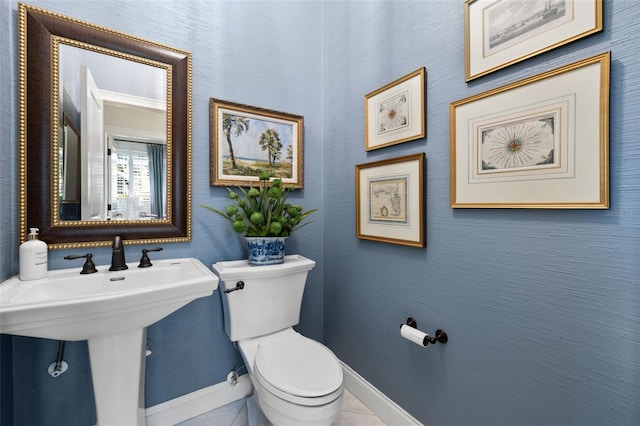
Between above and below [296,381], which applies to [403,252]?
above

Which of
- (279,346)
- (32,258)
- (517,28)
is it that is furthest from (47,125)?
(517,28)

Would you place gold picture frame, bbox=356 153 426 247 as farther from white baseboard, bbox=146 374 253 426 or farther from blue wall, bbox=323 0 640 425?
white baseboard, bbox=146 374 253 426

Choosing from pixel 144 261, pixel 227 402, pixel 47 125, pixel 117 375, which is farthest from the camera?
pixel 227 402

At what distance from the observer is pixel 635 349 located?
73 centimetres

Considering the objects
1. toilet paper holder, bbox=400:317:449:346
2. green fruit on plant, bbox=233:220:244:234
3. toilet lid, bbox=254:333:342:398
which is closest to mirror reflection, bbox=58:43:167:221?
green fruit on plant, bbox=233:220:244:234

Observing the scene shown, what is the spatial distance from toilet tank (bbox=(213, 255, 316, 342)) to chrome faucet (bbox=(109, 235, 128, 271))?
0.39 m

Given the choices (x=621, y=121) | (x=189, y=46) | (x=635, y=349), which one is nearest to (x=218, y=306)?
(x=189, y=46)

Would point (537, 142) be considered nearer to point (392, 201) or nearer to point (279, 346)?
point (392, 201)

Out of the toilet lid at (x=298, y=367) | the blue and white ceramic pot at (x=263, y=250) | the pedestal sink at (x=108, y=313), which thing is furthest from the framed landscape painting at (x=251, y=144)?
the toilet lid at (x=298, y=367)

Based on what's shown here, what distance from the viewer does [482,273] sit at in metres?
1.03

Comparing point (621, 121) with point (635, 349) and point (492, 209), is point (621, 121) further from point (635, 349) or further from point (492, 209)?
point (635, 349)

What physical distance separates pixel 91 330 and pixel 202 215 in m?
0.70

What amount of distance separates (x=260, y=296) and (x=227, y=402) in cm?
68

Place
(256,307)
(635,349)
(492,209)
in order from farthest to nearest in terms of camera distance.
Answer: (256,307) → (492,209) → (635,349)
